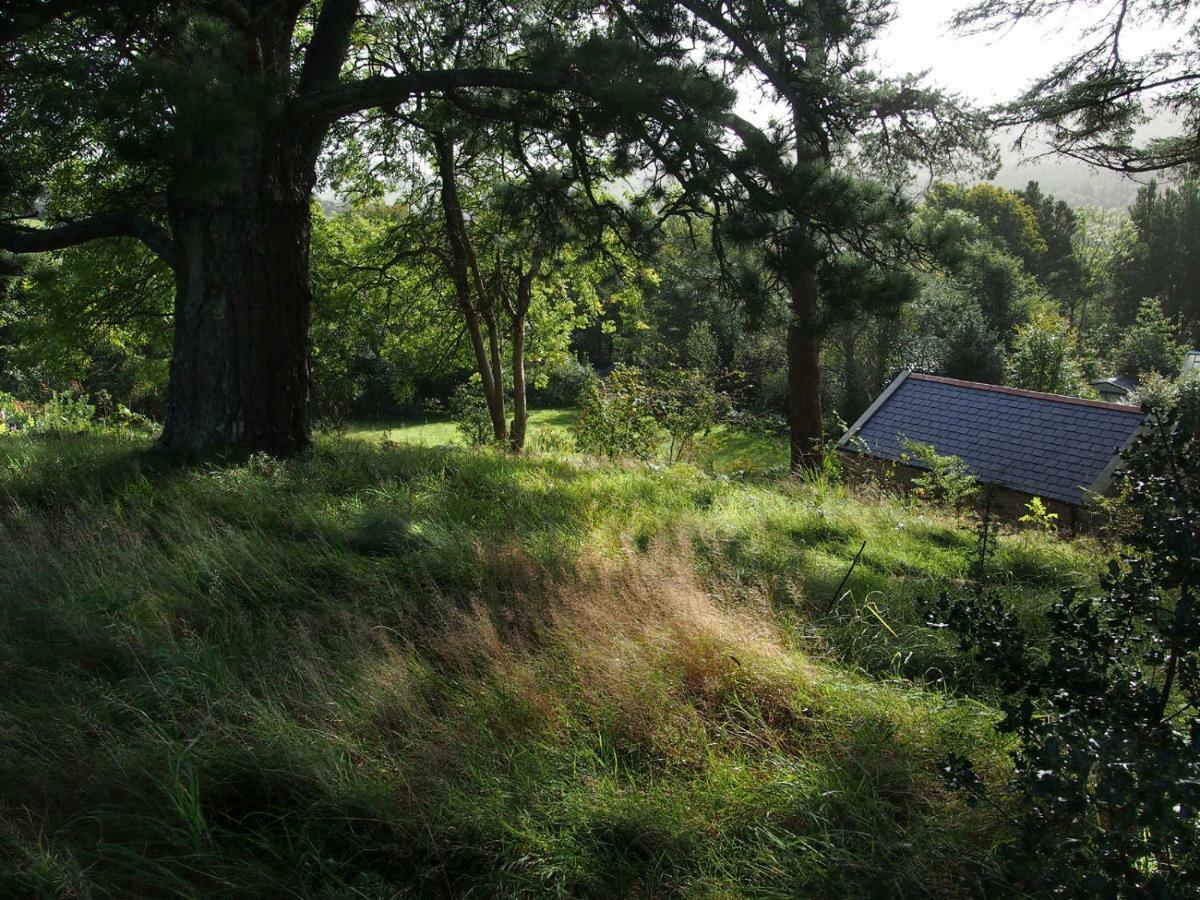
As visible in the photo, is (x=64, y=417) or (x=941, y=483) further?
(x=64, y=417)

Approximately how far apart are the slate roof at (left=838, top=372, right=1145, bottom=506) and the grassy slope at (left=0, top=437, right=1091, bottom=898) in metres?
9.90

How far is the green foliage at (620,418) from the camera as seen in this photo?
34.8ft

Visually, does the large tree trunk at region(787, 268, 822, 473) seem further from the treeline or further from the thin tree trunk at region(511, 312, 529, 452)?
the thin tree trunk at region(511, 312, 529, 452)

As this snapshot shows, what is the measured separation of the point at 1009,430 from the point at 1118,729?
15.3 m

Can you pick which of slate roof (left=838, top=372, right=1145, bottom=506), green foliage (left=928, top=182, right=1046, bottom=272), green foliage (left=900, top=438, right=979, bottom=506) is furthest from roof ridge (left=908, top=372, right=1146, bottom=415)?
green foliage (left=928, top=182, right=1046, bottom=272)

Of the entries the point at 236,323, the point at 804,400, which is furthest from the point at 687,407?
the point at 236,323

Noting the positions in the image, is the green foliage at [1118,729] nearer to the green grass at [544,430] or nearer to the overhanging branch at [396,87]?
the overhanging branch at [396,87]

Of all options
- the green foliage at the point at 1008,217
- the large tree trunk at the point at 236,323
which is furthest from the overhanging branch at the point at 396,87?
the green foliage at the point at 1008,217

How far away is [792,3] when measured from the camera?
6.23 meters

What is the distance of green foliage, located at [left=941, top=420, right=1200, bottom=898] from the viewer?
1458mm

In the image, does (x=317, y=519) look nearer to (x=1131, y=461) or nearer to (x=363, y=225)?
(x=1131, y=461)

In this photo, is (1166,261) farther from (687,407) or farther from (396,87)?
(396,87)

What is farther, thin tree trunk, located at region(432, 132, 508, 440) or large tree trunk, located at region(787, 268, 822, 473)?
thin tree trunk, located at region(432, 132, 508, 440)

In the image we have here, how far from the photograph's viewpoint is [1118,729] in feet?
5.41
